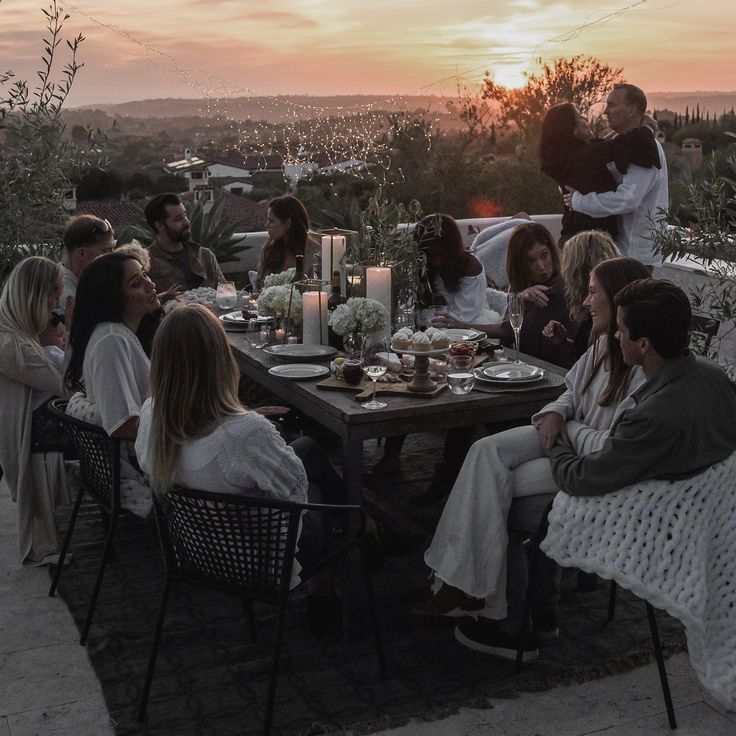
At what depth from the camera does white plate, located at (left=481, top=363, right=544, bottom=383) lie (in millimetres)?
3221

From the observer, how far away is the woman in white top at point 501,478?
2.90 meters

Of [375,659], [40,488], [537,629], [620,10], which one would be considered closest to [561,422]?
[537,629]

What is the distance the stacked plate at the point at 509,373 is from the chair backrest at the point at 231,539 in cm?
100

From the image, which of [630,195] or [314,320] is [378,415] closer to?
[314,320]

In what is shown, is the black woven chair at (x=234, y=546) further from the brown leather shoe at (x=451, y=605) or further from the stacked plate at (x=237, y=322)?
the stacked plate at (x=237, y=322)

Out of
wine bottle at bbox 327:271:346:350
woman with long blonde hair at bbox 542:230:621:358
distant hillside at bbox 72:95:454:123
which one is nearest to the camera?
woman with long blonde hair at bbox 542:230:621:358

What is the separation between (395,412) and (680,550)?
3.00 ft

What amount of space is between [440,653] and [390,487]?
1.52 meters

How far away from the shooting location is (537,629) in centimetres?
308

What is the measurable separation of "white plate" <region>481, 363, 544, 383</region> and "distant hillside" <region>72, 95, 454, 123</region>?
598cm

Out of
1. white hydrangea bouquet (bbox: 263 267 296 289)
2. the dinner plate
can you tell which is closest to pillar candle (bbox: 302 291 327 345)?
the dinner plate

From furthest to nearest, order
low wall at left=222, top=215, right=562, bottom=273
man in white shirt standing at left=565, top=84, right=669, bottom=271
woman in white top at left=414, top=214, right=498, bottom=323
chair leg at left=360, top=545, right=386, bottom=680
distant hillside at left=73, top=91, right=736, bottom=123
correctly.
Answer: distant hillside at left=73, top=91, right=736, bottom=123, low wall at left=222, top=215, right=562, bottom=273, man in white shirt standing at left=565, top=84, right=669, bottom=271, woman in white top at left=414, top=214, right=498, bottom=323, chair leg at left=360, top=545, right=386, bottom=680

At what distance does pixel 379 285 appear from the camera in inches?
155

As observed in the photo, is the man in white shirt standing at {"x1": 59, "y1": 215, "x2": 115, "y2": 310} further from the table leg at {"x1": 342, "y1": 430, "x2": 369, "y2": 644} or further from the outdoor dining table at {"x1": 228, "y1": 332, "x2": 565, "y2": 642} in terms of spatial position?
the table leg at {"x1": 342, "y1": 430, "x2": 369, "y2": 644}
